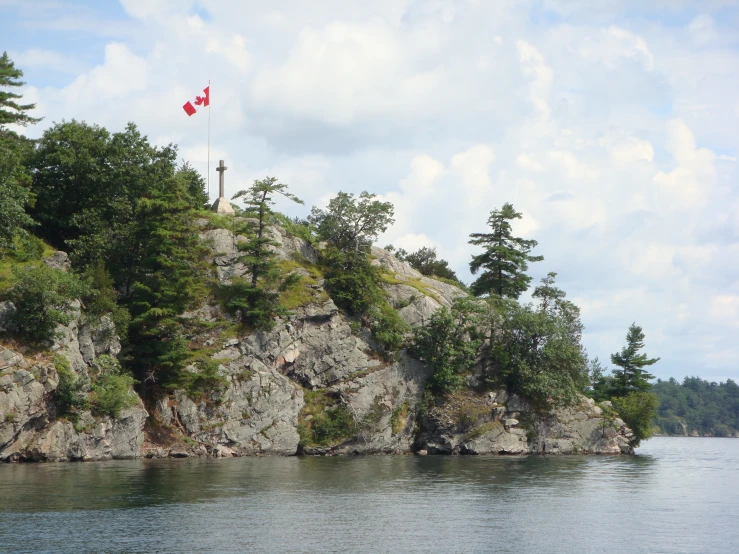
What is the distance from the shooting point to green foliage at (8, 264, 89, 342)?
5738 cm

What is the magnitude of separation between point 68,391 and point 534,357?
1867 inches

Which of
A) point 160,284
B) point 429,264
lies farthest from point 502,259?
point 160,284

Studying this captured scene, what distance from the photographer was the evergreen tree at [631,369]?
100062 mm

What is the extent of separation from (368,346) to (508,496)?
37.5 meters

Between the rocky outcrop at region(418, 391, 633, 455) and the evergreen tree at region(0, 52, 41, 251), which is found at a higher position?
the evergreen tree at region(0, 52, 41, 251)

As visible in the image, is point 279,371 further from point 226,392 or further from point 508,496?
point 508,496

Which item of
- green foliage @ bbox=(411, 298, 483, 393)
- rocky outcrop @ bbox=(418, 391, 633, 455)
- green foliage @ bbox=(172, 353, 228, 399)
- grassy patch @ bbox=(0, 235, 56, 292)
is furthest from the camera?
green foliage @ bbox=(411, 298, 483, 393)

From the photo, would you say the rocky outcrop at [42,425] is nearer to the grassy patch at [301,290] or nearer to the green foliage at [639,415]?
the grassy patch at [301,290]

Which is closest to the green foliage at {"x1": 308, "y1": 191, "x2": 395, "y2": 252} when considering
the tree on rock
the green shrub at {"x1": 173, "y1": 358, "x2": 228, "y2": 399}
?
the tree on rock

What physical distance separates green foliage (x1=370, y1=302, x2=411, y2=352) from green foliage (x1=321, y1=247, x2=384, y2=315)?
1.62 m

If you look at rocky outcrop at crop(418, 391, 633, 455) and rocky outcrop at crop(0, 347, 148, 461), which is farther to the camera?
rocky outcrop at crop(418, 391, 633, 455)

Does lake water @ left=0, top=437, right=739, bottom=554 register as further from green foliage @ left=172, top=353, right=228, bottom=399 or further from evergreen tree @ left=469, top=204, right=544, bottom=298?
evergreen tree @ left=469, top=204, right=544, bottom=298

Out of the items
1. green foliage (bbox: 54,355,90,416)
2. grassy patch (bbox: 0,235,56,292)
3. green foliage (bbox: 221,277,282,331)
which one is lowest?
green foliage (bbox: 54,355,90,416)

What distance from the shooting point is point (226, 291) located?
251 ft
